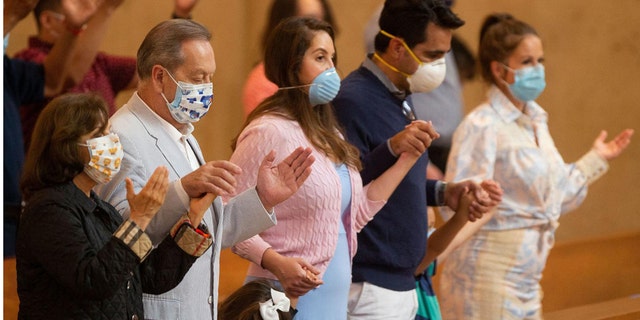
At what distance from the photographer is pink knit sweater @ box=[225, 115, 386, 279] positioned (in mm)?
3309

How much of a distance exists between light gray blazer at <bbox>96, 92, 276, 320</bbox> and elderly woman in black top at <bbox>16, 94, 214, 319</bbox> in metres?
0.13

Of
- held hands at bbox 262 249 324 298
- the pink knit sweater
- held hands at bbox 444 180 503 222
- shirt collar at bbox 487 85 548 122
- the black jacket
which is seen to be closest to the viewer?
the black jacket

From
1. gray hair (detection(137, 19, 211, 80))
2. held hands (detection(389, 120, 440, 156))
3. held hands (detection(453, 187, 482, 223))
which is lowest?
held hands (detection(453, 187, 482, 223))

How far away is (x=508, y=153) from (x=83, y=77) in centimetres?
173

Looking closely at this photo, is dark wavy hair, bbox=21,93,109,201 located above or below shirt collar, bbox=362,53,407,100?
above

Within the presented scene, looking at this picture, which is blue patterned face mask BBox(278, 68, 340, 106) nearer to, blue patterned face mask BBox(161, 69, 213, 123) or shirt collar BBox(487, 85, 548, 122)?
blue patterned face mask BBox(161, 69, 213, 123)

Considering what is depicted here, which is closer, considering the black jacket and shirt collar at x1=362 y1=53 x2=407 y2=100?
the black jacket

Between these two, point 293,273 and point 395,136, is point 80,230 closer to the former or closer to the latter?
point 293,273

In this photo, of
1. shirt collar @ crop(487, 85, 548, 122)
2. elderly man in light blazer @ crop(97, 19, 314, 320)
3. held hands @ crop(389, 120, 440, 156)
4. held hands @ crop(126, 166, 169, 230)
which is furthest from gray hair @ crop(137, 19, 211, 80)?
shirt collar @ crop(487, 85, 548, 122)

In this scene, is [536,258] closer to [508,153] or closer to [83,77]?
[508,153]

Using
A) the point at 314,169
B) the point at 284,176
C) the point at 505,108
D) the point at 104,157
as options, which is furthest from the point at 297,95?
the point at 505,108

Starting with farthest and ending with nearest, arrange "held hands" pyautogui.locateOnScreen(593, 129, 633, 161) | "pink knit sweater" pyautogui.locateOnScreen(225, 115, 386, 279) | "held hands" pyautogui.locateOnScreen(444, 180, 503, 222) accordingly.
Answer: "held hands" pyautogui.locateOnScreen(593, 129, 633, 161), "held hands" pyautogui.locateOnScreen(444, 180, 503, 222), "pink knit sweater" pyautogui.locateOnScreen(225, 115, 386, 279)

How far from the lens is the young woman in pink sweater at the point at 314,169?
3311mm

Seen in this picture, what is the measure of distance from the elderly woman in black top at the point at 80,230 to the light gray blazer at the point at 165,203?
0.13 m
